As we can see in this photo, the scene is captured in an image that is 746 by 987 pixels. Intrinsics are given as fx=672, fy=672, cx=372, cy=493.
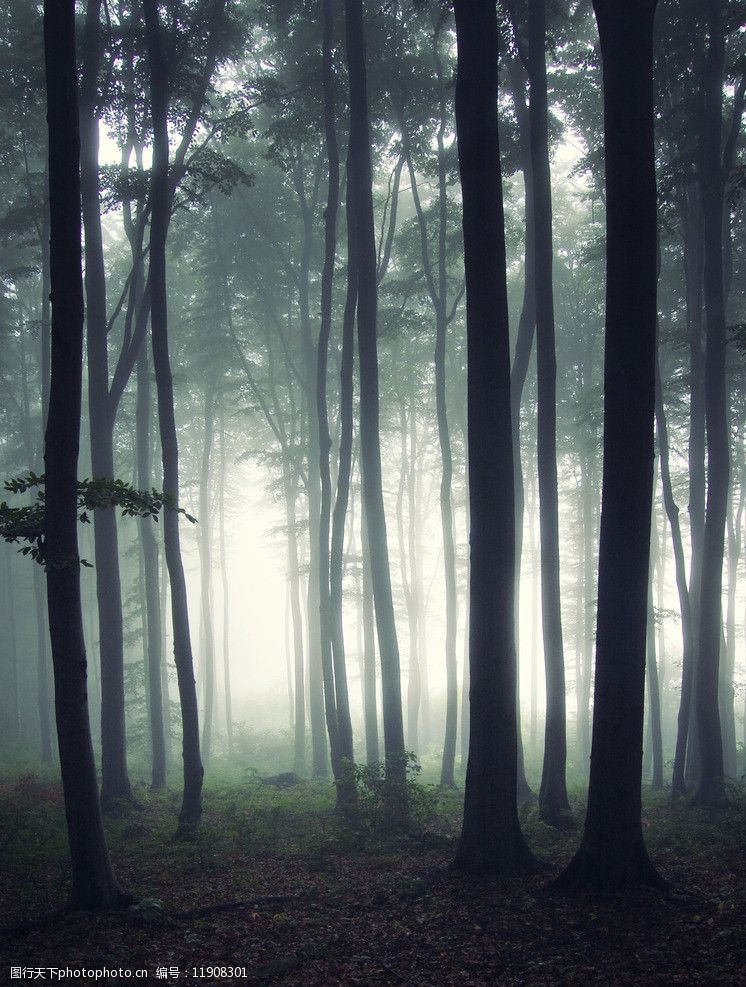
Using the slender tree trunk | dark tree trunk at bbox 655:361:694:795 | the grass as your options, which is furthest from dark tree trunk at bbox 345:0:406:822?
the slender tree trunk

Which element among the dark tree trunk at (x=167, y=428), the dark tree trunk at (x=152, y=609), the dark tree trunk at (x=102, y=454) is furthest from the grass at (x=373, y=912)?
the dark tree trunk at (x=152, y=609)

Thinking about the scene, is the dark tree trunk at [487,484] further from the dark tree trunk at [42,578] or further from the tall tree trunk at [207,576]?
the tall tree trunk at [207,576]

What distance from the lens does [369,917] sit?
6.43 meters

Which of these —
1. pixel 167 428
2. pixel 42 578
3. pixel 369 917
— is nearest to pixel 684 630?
pixel 369 917

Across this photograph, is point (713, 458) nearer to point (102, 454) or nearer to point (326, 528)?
point (326, 528)

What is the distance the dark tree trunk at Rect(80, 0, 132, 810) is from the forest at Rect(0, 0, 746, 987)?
7 cm

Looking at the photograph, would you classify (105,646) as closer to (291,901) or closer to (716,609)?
(291,901)

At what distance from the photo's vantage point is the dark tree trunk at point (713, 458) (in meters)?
11.9

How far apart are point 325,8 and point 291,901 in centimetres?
1453

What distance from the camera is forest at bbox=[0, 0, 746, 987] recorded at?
6.16m

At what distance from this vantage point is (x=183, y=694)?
10.3m

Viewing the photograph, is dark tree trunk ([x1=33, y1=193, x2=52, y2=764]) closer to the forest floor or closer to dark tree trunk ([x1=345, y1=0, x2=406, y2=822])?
dark tree trunk ([x1=345, y1=0, x2=406, y2=822])

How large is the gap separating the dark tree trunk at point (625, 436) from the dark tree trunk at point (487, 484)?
906 mm

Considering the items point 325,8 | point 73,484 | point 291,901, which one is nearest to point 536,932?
point 291,901
